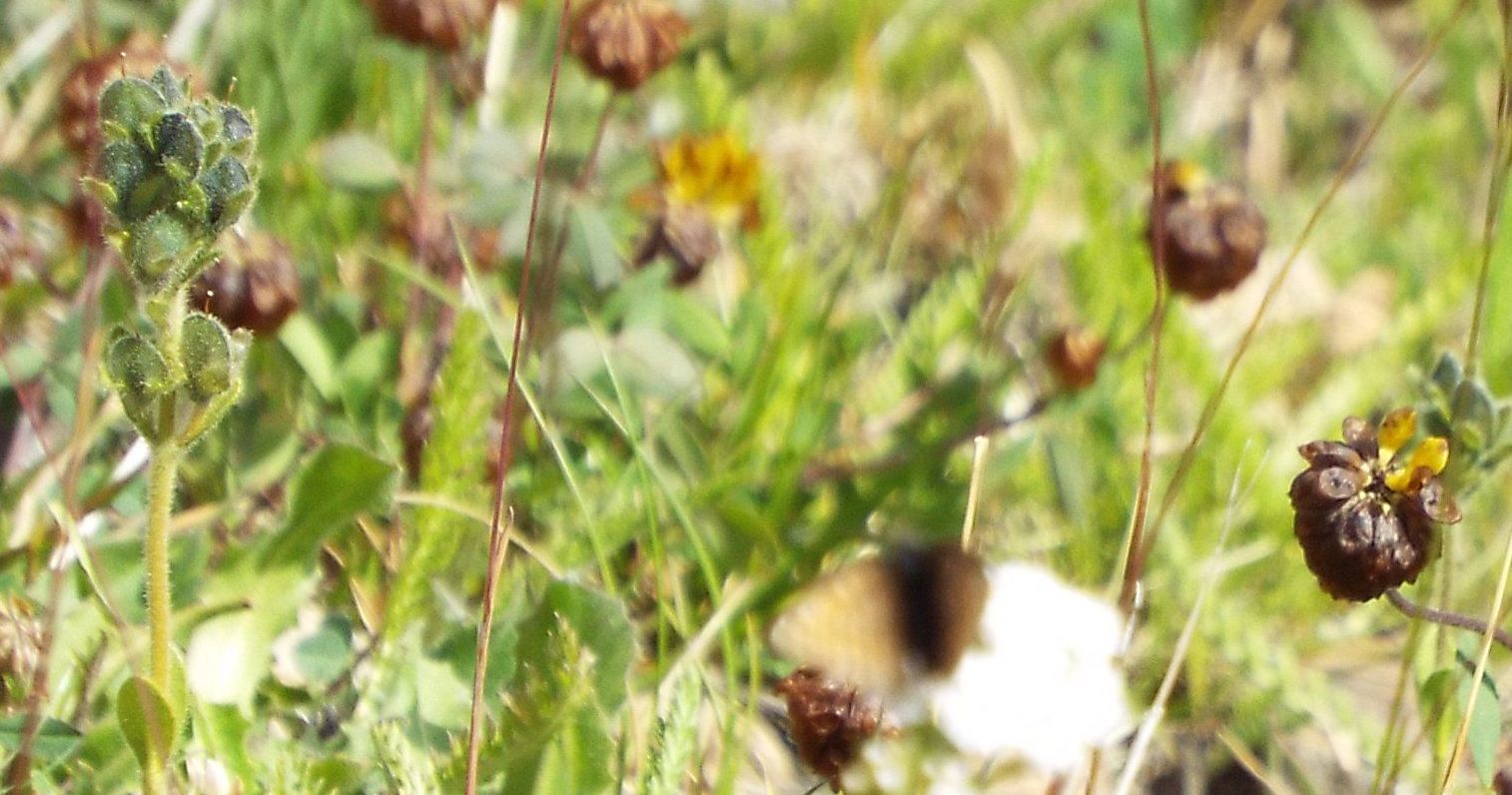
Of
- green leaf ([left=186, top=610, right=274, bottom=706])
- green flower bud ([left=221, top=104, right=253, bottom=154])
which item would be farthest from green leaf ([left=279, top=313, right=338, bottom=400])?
green flower bud ([left=221, top=104, right=253, bottom=154])

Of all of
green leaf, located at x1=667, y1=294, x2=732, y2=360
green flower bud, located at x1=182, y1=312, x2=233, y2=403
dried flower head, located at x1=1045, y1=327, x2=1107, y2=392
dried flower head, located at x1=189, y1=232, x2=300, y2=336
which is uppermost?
green flower bud, located at x1=182, y1=312, x2=233, y2=403

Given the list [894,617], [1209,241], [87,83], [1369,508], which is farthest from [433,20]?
[1369,508]

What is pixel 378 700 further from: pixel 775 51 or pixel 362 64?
pixel 775 51

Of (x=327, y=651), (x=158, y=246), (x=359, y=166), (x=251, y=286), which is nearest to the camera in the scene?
(x=158, y=246)

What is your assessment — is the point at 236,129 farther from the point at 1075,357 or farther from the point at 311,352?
the point at 1075,357

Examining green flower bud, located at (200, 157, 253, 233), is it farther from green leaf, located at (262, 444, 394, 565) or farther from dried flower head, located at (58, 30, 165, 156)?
dried flower head, located at (58, 30, 165, 156)

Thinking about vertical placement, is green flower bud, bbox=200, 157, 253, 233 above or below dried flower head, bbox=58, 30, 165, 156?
below
